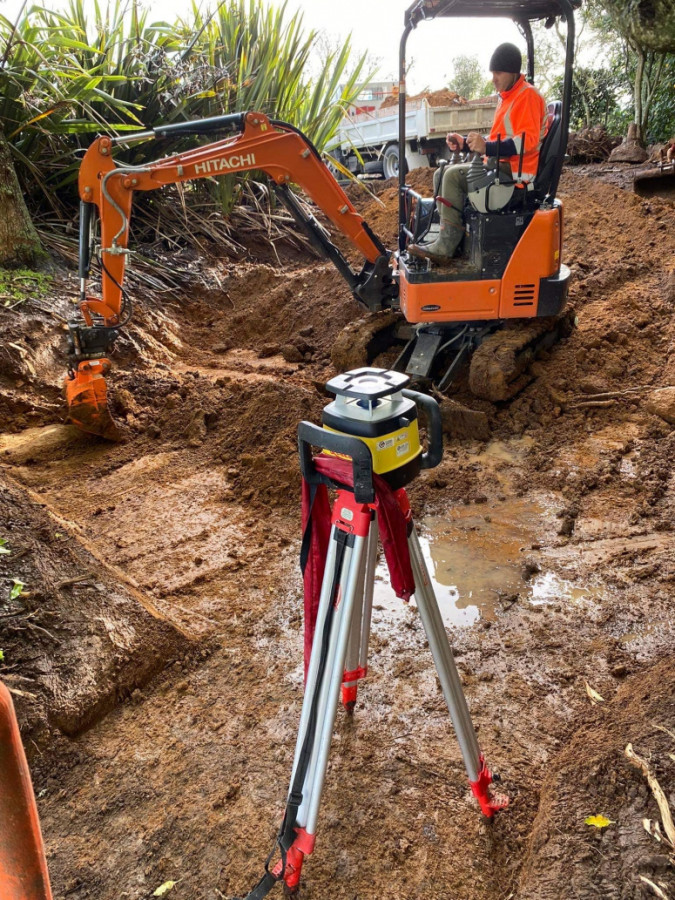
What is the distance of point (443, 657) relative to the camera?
1.69 m

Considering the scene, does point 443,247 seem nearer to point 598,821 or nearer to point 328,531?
point 328,531

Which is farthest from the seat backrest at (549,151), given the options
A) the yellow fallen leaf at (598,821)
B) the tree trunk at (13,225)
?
the tree trunk at (13,225)

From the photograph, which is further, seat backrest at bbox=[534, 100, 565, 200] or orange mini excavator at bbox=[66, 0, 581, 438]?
seat backrest at bbox=[534, 100, 565, 200]

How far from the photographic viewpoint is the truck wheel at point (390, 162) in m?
11.6

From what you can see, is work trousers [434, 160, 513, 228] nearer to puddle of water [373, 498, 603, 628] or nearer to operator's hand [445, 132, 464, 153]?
operator's hand [445, 132, 464, 153]

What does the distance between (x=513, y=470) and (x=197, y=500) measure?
1921 mm

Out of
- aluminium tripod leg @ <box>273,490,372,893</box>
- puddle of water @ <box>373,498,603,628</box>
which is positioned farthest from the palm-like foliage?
aluminium tripod leg @ <box>273,490,372,893</box>

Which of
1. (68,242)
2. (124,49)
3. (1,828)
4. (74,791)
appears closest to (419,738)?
(74,791)

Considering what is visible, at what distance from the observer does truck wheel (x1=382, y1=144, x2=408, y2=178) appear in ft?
37.9

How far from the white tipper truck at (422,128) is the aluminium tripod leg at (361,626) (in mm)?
8805

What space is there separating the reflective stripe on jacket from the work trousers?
0.32 metres

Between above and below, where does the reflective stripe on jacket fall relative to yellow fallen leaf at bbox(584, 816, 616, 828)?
above

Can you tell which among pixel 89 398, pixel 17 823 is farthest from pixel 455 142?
pixel 17 823

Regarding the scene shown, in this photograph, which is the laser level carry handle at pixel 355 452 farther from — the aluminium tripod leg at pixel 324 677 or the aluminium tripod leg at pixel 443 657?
the aluminium tripod leg at pixel 443 657
